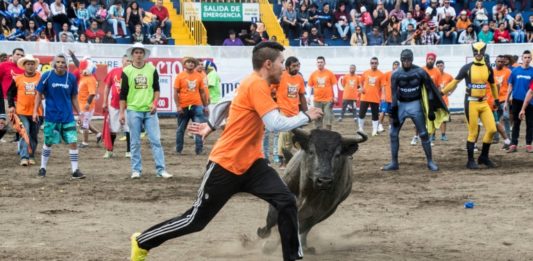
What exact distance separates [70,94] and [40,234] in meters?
4.87

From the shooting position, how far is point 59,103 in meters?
14.6

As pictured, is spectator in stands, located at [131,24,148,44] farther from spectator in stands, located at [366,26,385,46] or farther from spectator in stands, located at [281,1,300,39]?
spectator in stands, located at [366,26,385,46]

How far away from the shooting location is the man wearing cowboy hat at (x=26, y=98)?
17.0 m

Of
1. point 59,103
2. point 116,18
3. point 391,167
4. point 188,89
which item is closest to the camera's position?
point 59,103

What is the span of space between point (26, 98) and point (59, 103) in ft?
8.83

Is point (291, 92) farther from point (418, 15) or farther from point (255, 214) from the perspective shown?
point (418, 15)

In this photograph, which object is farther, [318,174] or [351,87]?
[351,87]

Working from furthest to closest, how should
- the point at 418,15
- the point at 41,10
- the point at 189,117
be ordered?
the point at 418,15, the point at 41,10, the point at 189,117

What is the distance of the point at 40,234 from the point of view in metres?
10.3

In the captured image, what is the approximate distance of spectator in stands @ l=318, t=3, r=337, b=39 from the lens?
3494cm

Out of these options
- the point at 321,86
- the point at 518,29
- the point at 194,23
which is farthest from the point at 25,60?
the point at 518,29

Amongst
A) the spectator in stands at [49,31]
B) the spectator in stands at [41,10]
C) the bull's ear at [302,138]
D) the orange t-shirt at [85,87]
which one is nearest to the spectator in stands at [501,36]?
the spectator in stands at [49,31]

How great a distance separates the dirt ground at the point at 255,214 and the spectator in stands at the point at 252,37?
1499cm

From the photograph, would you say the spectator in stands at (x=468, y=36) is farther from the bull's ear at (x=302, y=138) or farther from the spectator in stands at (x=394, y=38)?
the bull's ear at (x=302, y=138)
